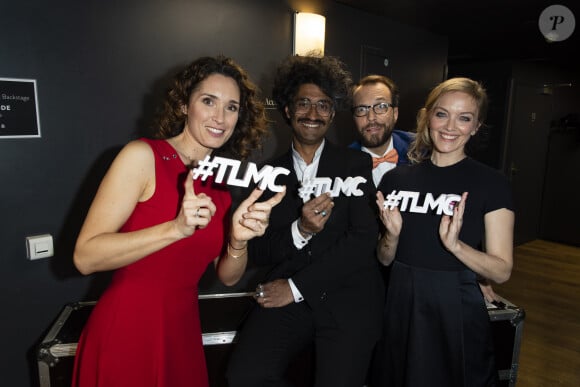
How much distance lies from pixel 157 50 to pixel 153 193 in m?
1.56

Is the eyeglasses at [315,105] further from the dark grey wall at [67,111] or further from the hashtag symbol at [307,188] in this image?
the dark grey wall at [67,111]

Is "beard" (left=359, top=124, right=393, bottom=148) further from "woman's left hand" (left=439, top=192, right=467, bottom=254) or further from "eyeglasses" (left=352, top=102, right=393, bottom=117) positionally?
"woman's left hand" (left=439, top=192, right=467, bottom=254)

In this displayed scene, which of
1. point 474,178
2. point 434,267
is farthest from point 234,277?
point 474,178

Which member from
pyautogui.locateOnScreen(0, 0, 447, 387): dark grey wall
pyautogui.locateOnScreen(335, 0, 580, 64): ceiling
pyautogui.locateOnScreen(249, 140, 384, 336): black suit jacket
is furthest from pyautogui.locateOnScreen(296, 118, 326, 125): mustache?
pyautogui.locateOnScreen(335, 0, 580, 64): ceiling

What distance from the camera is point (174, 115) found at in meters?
1.60

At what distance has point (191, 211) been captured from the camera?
1212mm

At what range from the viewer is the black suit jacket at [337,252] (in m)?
1.71

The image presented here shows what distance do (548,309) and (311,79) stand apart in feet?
12.0

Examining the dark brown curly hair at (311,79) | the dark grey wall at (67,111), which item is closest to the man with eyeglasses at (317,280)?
the dark brown curly hair at (311,79)

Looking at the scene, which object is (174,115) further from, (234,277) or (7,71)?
(7,71)

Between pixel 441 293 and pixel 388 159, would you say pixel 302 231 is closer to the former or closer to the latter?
pixel 441 293

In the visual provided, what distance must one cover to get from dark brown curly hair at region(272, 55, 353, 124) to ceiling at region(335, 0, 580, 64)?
5.27 ft

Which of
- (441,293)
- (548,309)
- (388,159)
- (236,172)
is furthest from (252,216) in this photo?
(548,309)

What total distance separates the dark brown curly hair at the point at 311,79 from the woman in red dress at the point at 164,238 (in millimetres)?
547
